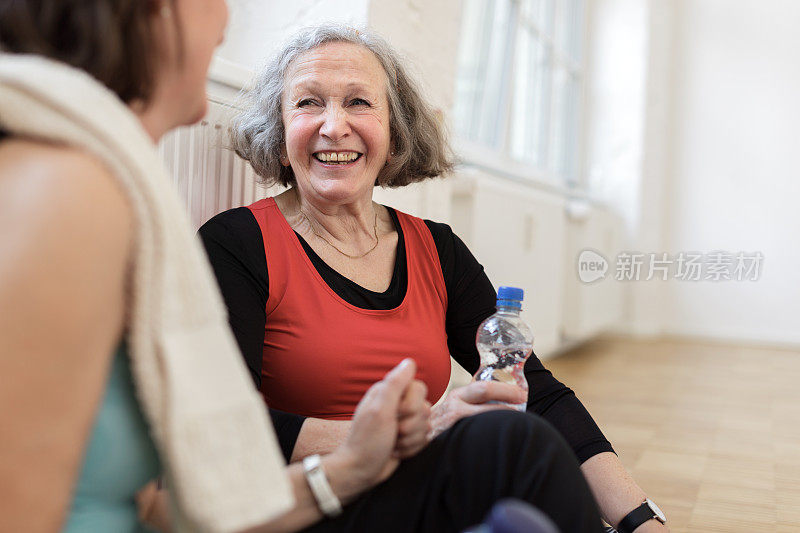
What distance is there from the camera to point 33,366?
549mm

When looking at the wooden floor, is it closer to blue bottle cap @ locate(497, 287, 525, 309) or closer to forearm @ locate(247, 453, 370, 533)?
blue bottle cap @ locate(497, 287, 525, 309)

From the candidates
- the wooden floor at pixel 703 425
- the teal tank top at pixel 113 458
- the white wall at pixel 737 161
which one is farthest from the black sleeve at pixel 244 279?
the white wall at pixel 737 161

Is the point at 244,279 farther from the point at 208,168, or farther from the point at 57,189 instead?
the point at 57,189

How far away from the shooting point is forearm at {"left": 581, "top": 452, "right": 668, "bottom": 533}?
1278 millimetres

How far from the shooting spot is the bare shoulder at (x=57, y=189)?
0.54 meters

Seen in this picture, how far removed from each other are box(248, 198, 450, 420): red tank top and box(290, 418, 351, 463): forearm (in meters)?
0.17

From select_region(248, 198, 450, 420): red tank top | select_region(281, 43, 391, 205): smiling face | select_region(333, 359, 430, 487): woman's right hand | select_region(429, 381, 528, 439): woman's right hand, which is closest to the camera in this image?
select_region(333, 359, 430, 487): woman's right hand

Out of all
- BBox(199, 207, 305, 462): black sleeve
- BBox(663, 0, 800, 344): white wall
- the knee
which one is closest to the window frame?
BBox(663, 0, 800, 344): white wall

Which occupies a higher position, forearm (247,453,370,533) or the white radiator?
the white radiator

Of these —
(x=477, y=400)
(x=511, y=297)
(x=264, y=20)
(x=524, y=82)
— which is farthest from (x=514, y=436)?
(x=524, y=82)

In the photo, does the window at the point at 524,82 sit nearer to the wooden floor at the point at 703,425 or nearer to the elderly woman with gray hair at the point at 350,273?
the wooden floor at the point at 703,425

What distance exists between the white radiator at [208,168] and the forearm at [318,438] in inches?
23.3

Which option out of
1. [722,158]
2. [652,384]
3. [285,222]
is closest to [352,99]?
[285,222]

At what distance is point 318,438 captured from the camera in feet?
3.69
